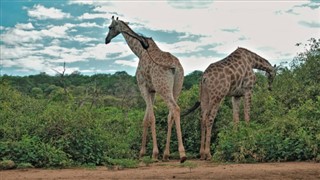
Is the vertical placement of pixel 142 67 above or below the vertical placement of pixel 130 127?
above

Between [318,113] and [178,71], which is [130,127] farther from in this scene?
[318,113]

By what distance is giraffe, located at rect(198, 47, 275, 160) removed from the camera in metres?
10.7

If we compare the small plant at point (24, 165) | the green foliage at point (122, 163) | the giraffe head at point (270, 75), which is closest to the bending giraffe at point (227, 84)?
the giraffe head at point (270, 75)

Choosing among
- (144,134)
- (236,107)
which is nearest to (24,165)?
(144,134)

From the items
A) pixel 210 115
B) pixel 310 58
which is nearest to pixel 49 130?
pixel 210 115

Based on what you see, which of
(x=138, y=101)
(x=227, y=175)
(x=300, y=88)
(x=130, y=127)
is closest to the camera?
(x=227, y=175)

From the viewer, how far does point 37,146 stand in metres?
8.98

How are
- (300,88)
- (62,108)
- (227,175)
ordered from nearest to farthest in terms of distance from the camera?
(227,175), (62,108), (300,88)

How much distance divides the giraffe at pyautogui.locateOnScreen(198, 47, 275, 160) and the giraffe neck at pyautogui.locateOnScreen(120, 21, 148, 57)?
5.04ft

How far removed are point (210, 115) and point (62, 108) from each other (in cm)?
298

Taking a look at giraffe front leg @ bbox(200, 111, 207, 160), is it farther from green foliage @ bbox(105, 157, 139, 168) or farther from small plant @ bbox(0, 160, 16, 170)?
small plant @ bbox(0, 160, 16, 170)

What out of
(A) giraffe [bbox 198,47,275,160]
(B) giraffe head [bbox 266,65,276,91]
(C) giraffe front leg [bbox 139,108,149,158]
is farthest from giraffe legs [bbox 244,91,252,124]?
(C) giraffe front leg [bbox 139,108,149,158]

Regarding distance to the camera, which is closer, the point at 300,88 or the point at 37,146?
the point at 37,146

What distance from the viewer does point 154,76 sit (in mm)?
10445
